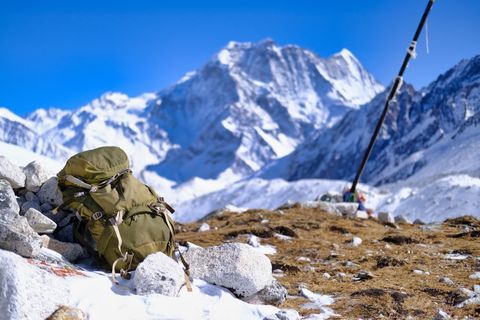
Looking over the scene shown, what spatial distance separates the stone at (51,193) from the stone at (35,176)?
0.68 feet

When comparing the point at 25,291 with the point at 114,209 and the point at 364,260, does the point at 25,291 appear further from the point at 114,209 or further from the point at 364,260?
the point at 364,260

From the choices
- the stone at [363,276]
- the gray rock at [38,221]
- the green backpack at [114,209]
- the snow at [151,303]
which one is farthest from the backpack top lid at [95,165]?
the stone at [363,276]

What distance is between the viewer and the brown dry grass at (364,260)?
7.66 m

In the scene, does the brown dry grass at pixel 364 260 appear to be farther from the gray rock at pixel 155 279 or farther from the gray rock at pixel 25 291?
the gray rock at pixel 25 291

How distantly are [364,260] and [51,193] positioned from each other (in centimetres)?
673

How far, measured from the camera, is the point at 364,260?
11.1 m

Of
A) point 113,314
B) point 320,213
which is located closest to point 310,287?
point 113,314

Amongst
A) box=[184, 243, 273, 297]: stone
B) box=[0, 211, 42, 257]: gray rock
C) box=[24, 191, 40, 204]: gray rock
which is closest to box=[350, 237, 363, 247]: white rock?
box=[184, 243, 273, 297]: stone

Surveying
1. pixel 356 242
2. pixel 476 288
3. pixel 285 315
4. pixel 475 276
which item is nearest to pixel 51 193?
pixel 285 315

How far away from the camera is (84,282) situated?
6.58 meters

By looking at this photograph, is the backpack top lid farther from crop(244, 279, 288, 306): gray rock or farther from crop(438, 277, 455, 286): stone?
crop(438, 277, 455, 286): stone

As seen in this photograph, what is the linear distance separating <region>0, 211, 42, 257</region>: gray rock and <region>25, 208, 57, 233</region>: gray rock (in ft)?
2.18

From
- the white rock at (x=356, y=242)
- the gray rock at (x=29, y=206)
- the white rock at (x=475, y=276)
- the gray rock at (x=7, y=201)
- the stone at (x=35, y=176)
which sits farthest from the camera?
the white rock at (x=356, y=242)

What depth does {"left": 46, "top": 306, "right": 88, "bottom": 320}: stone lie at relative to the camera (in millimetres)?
5582
